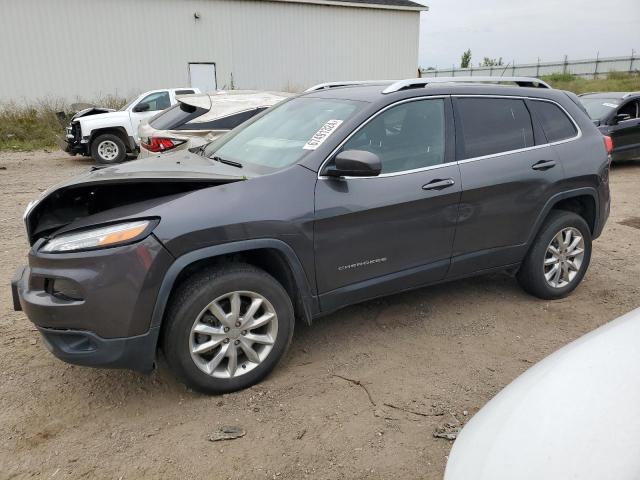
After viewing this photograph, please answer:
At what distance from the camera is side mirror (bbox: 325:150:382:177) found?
3.05 meters

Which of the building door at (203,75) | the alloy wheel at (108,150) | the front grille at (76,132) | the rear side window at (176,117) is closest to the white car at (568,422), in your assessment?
the rear side window at (176,117)

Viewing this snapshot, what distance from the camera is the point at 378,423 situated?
2.85m

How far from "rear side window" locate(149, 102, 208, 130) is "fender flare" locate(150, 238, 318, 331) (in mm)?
4553

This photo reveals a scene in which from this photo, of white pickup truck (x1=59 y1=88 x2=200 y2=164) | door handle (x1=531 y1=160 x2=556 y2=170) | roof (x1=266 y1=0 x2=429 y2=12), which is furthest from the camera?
roof (x1=266 y1=0 x2=429 y2=12)

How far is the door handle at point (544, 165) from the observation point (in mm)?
4016

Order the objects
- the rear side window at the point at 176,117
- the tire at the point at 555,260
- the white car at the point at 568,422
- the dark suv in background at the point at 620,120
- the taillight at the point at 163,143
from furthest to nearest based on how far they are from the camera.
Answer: the dark suv in background at the point at 620,120 → the rear side window at the point at 176,117 → the taillight at the point at 163,143 → the tire at the point at 555,260 → the white car at the point at 568,422

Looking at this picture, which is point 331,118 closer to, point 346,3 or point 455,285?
point 455,285

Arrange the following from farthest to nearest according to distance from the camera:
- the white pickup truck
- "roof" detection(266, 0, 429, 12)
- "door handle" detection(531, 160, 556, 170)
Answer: "roof" detection(266, 0, 429, 12), the white pickup truck, "door handle" detection(531, 160, 556, 170)

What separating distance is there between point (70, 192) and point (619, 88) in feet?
99.0

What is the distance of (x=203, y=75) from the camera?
837 inches

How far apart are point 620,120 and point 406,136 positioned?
9.32 meters

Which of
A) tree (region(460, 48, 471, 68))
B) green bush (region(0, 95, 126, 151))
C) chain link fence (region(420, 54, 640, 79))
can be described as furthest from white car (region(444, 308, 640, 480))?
tree (region(460, 48, 471, 68))

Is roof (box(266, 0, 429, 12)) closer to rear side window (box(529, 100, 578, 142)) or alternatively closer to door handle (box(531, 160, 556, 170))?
rear side window (box(529, 100, 578, 142))

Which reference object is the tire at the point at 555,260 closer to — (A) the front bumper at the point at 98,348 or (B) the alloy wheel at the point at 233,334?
(B) the alloy wheel at the point at 233,334
